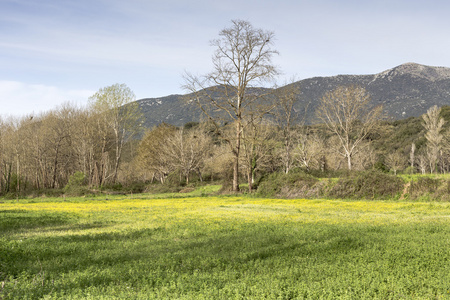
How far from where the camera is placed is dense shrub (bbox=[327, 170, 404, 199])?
29062mm

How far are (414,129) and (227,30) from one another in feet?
263

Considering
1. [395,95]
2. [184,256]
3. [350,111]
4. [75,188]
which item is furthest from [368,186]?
[395,95]

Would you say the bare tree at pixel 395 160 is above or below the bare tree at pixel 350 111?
below

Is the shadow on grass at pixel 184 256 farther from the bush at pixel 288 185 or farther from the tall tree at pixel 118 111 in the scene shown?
the tall tree at pixel 118 111

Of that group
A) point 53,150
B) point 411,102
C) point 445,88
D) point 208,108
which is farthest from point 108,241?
point 445,88

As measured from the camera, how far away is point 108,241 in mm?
11594

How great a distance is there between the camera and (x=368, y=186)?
99.7 ft

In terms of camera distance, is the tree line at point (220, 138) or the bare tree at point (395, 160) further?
the bare tree at point (395, 160)

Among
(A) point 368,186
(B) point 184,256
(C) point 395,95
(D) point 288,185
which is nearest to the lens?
(B) point 184,256

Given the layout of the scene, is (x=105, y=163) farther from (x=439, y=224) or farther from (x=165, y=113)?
(x=165, y=113)

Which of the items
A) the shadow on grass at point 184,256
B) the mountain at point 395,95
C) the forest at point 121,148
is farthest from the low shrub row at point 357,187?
the mountain at point 395,95

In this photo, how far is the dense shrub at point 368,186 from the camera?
2906cm

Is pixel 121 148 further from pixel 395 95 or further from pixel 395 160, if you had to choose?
pixel 395 95

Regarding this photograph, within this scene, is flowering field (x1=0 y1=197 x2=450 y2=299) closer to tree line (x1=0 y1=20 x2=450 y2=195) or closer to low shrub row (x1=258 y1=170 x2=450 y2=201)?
low shrub row (x1=258 y1=170 x2=450 y2=201)
